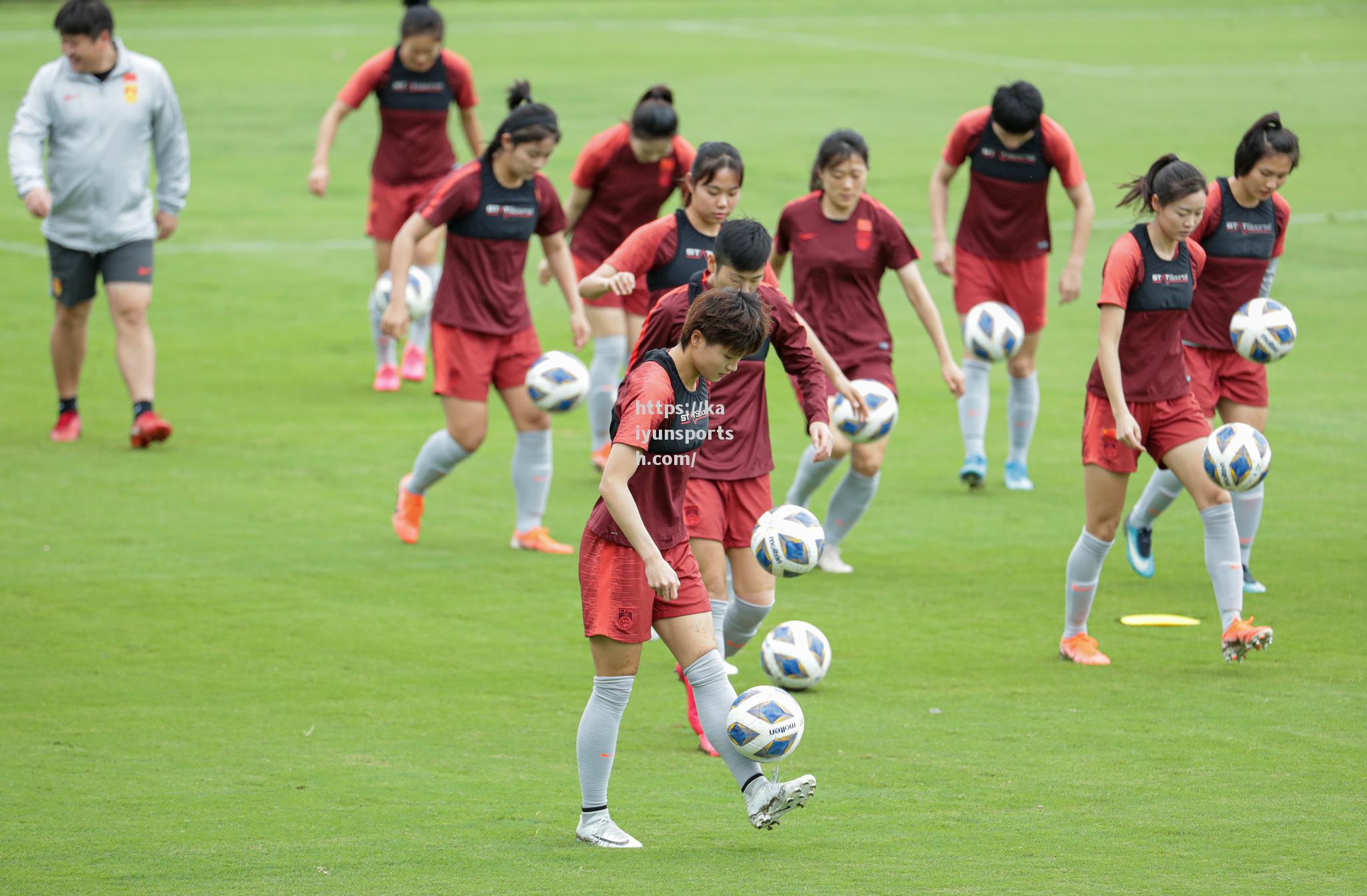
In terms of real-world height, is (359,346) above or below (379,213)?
below

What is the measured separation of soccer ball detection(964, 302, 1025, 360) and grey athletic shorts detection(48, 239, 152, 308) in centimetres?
555

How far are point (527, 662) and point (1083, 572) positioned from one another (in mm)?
2625

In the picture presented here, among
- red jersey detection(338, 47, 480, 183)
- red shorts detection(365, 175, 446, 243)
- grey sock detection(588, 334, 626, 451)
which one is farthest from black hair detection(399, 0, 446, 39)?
grey sock detection(588, 334, 626, 451)

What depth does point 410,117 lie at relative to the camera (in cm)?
1406

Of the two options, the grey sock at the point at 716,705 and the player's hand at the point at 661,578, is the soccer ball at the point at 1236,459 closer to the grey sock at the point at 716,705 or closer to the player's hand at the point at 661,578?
the grey sock at the point at 716,705

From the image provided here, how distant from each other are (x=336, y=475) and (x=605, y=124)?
48.2ft

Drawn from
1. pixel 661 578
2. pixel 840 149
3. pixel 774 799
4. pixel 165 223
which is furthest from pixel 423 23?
pixel 774 799

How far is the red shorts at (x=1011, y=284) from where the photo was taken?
1202 cm

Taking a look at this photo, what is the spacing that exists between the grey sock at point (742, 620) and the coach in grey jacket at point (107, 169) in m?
5.88

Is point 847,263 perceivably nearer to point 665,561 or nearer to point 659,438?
point 659,438

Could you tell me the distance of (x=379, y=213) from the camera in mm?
14328

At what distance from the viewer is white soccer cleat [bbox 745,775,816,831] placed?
581cm

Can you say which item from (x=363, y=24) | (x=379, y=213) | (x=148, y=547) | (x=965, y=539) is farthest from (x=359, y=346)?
(x=363, y=24)

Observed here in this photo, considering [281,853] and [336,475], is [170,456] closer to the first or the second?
[336,475]
